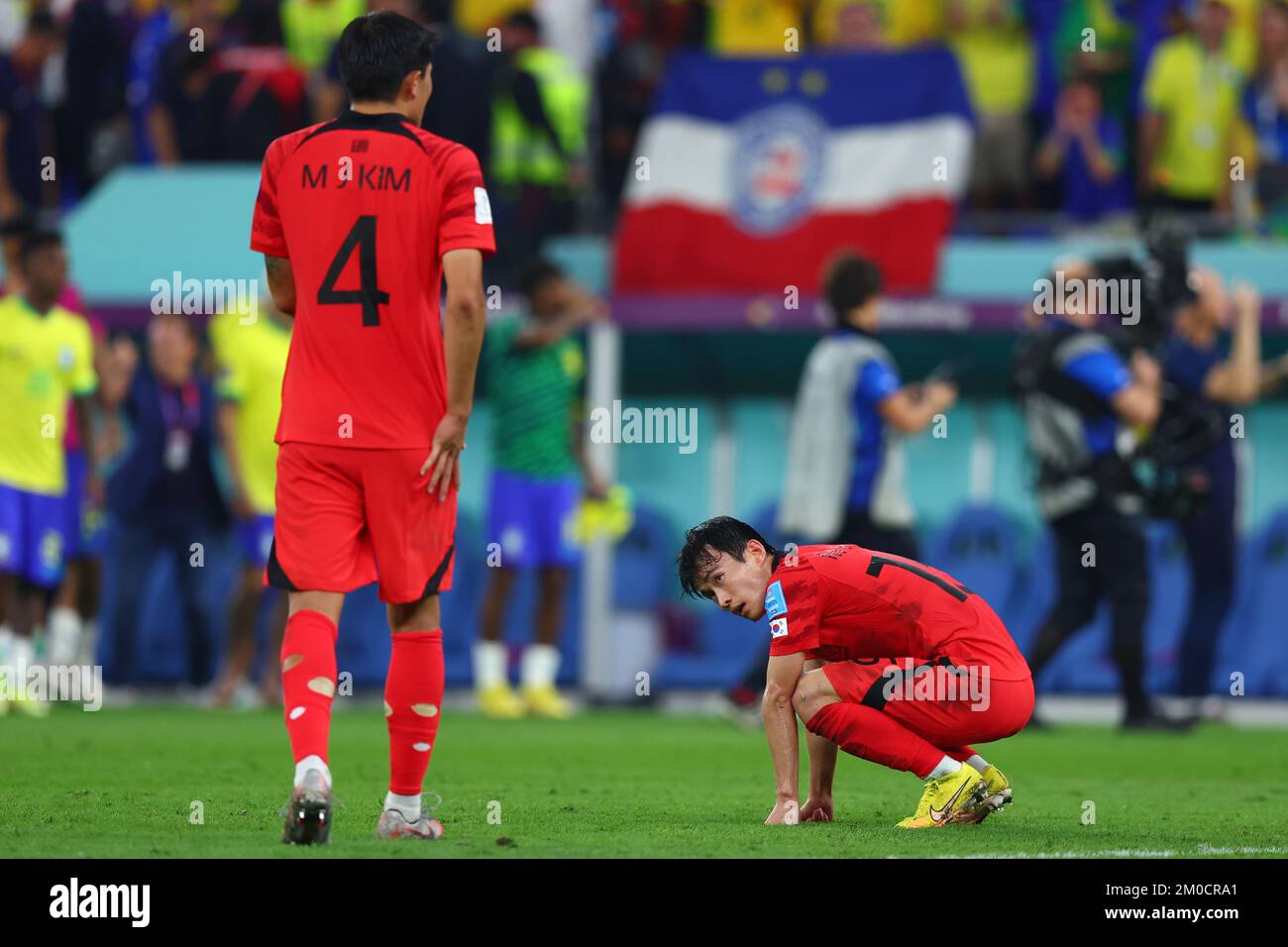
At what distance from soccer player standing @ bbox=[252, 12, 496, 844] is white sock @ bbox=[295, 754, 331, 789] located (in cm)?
24

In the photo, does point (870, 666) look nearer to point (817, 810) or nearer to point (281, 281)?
point (817, 810)

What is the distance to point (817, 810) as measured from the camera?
6.73 m

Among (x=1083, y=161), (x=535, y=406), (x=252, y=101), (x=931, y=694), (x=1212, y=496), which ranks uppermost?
(x=252, y=101)

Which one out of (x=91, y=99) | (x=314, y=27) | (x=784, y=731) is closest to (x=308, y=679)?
(x=784, y=731)

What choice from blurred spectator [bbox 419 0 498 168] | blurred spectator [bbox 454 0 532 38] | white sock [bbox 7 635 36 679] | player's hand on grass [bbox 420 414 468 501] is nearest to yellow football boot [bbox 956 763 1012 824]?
player's hand on grass [bbox 420 414 468 501]

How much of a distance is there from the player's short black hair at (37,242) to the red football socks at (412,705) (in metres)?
6.90

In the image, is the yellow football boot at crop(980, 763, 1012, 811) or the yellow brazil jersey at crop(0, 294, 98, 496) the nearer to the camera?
the yellow football boot at crop(980, 763, 1012, 811)

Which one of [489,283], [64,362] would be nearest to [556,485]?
[489,283]

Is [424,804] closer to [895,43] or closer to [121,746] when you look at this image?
[121,746]

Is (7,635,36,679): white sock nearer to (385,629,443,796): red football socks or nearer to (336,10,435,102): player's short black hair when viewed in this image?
(385,629,443,796): red football socks

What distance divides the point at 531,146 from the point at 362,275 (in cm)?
964

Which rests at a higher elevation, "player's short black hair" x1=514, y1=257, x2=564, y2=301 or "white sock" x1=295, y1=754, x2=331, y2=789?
"player's short black hair" x1=514, y1=257, x2=564, y2=301

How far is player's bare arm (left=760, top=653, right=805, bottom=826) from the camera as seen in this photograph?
21.1ft
